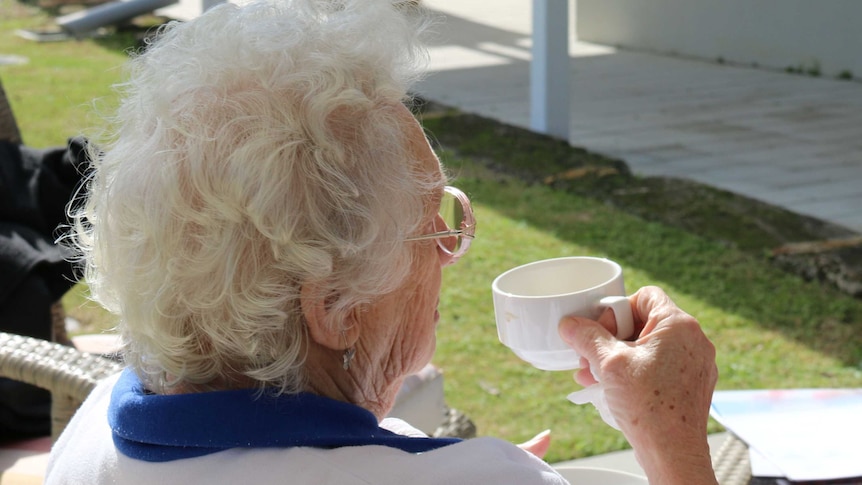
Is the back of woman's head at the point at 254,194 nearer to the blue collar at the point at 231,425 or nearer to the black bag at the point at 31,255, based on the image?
the blue collar at the point at 231,425

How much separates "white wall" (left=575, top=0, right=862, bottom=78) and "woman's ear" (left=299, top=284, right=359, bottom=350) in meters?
9.21

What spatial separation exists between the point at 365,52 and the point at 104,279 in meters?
0.46

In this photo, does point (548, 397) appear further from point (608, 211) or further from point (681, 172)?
point (681, 172)

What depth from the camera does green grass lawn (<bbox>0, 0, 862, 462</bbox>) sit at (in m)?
3.67

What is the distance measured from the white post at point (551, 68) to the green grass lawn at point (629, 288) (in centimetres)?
112

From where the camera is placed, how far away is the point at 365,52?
4.09 ft

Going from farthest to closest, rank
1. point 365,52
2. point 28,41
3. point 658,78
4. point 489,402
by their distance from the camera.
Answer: point 28,41, point 658,78, point 489,402, point 365,52

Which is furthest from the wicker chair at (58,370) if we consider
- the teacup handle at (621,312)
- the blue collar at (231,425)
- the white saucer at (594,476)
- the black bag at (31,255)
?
the teacup handle at (621,312)

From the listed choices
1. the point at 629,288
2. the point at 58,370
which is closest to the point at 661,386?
the point at 58,370

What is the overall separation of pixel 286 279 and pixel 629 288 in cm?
354

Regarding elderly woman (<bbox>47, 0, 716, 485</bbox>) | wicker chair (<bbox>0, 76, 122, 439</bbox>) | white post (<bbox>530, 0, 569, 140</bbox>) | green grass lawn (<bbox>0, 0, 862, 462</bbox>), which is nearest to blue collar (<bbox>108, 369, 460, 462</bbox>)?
elderly woman (<bbox>47, 0, 716, 485</bbox>)

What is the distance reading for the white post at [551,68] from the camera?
719cm

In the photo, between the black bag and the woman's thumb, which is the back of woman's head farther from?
the black bag

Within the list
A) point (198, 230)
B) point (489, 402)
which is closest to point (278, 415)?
point (198, 230)
